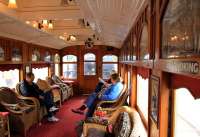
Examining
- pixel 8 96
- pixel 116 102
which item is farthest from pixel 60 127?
pixel 116 102

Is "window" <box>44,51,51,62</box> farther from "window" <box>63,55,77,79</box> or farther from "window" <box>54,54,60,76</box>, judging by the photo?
"window" <box>63,55,77,79</box>

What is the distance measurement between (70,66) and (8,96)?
551 cm

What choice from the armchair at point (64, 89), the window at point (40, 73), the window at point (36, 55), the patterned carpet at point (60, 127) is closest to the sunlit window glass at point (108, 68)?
the armchair at point (64, 89)

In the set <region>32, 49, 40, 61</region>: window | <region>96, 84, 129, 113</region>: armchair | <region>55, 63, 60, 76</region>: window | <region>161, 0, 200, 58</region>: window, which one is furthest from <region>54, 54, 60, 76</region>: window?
<region>161, 0, 200, 58</region>: window

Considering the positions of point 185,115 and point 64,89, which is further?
point 64,89

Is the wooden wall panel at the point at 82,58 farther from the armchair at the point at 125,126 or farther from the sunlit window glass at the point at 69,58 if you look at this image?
the armchair at the point at 125,126

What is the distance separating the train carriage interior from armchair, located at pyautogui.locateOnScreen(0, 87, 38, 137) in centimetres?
2

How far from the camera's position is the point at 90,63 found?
407 inches

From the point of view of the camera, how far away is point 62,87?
333 inches

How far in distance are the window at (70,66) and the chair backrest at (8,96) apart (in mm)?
5308

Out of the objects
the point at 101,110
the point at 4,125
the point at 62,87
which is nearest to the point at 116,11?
the point at 101,110

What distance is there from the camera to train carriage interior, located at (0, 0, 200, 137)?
133 cm

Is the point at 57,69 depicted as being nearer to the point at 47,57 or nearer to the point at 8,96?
the point at 47,57

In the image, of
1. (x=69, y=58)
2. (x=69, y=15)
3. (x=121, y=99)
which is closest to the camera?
(x=69, y=15)
